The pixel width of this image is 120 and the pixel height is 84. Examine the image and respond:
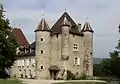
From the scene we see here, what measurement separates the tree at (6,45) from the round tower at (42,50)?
6.41 metres

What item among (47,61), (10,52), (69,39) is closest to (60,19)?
(69,39)

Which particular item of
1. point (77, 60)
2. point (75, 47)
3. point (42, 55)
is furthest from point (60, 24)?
point (77, 60)

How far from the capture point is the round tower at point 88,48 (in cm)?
6028

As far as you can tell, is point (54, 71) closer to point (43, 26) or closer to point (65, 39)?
point (65, 39)

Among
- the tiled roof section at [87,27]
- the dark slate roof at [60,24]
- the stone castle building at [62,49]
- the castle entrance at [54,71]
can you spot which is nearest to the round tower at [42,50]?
the stone castle building at [62,49]

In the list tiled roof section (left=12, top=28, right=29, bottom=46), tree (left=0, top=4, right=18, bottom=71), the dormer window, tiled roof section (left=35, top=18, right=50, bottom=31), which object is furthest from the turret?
tiled roof section (left=12, top=28, right=29, bottom=46)

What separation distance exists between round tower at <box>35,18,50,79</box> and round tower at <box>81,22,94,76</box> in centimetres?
806

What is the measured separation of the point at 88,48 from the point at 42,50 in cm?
1001

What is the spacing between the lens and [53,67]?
2296 inches

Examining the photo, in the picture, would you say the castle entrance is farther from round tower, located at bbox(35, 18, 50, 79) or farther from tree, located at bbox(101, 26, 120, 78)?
tree, located at bbox(101, 26, 120, 78)

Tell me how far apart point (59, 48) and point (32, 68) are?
852 centimetres

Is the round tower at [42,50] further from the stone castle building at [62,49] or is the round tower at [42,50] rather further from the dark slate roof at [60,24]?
the dark slate roof at [60,24]

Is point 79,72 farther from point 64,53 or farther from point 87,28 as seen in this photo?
point 87,28

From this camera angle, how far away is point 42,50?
58062 millimetres
